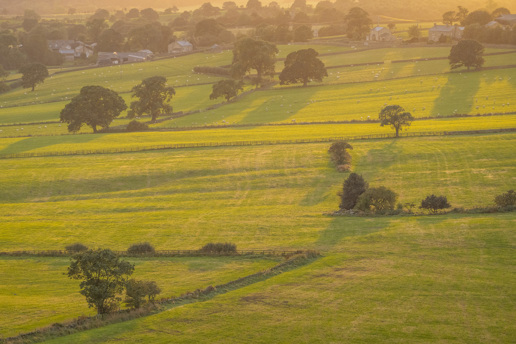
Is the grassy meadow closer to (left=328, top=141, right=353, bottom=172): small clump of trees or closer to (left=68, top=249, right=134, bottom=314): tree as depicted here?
(left=328, top=141, right=353, bottom=172): small clump of trees

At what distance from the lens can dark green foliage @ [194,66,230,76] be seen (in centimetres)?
17488

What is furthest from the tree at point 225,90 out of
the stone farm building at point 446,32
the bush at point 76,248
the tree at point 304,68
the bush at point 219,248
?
the bush at point 219,248

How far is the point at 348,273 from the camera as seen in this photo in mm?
46344

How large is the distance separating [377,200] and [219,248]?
20.8 m

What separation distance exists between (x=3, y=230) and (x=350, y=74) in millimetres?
113425

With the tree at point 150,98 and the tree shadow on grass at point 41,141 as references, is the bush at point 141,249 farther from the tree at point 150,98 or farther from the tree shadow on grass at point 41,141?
the tree at point 150,98

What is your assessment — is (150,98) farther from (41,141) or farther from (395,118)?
(395,118)

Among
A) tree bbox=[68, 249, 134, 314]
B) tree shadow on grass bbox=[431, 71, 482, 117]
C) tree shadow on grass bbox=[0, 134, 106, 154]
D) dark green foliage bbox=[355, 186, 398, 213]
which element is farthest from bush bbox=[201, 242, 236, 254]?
tree shadow on grass bbox=[431, 71, 482, 117]

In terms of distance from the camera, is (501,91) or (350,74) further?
(350,74)

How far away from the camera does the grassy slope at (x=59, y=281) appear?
40.7 meters

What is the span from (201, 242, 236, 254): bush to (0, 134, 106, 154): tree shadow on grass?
5786 cm

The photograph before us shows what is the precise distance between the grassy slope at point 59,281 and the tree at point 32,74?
125m

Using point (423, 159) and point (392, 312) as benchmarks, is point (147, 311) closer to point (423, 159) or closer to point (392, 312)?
point (392, 312)

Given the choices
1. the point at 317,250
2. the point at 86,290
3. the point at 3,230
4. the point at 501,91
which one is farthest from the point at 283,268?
Result: the point at 501,91
